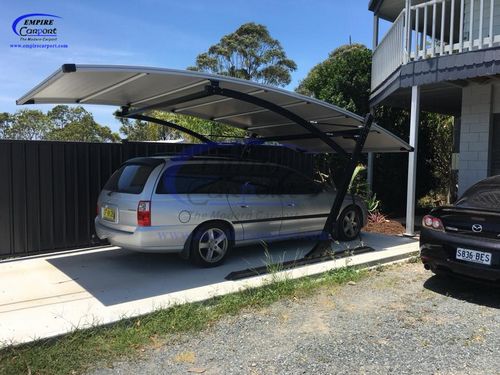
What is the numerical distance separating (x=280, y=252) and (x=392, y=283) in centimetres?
207

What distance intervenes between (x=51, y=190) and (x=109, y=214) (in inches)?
66.4

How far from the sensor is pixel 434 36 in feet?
25.1

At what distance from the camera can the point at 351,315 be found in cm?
491

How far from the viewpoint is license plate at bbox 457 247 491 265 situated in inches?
200

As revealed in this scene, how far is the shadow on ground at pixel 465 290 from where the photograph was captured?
212 inches

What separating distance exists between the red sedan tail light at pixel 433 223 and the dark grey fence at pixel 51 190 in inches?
199

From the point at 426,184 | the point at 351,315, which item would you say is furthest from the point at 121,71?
the point at 426,184

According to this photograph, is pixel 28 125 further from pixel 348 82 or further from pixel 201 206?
pixel 201 206

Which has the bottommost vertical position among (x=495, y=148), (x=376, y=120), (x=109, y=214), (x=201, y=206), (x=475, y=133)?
(x=109, y=214)

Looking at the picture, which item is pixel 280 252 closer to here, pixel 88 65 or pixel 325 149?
pixel 325 149

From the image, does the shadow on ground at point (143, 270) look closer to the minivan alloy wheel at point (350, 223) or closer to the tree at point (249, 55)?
the minivan alloy wheel at point (350, 223)

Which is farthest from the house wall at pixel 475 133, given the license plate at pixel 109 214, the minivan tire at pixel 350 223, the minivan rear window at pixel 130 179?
the license plate at pixel 109 214

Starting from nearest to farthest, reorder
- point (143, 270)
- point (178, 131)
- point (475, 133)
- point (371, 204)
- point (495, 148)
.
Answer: point (143, 270), point (495, 148), point (475, 133), point (371, 204), point (178, 131)

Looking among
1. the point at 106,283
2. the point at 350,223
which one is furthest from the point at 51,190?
the point at 350,223
